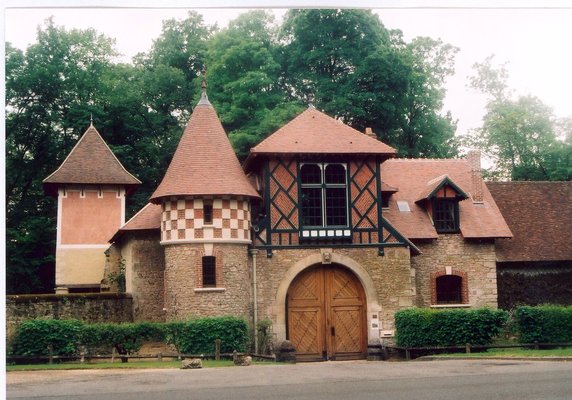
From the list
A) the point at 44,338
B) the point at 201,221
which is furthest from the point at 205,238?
the point at 44,338

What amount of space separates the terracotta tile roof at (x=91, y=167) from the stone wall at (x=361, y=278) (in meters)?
8.25

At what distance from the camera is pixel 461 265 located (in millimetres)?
23703

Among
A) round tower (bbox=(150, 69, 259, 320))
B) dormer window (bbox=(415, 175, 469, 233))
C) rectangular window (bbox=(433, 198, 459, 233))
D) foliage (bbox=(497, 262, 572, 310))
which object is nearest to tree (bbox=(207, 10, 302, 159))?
dormer window (bbox=(415, 175, 469, 233))

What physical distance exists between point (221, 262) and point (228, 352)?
2.54 meters

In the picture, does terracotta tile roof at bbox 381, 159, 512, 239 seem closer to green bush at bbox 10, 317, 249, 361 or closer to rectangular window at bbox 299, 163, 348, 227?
rectangular window at bbox 299, 163, 348, 227

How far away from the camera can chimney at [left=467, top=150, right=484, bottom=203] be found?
2509 cm

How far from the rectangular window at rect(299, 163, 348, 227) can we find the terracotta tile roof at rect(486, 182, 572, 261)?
5.93 meters

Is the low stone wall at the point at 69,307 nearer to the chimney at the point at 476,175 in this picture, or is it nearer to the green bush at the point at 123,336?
the green bush at the point at 123,336

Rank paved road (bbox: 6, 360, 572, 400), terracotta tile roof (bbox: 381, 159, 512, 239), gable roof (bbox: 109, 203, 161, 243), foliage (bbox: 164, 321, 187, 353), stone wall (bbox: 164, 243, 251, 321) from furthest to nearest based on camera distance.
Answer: terracotta tile roof (bbox: 381, 159, 512, 239), gable roof (bbox: 109, 203, 161, 243), stone wall (bbox: 164, 243, 251, 321), foliage (bbox: 164, 321, 187, 353), paved road (bbox: 6, 360, 572, 400)

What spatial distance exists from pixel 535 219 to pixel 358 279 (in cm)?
750

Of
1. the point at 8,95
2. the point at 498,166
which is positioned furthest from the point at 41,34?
the point at 498,166

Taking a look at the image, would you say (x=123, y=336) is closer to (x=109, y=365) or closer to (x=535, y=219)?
(x=109, y=365)

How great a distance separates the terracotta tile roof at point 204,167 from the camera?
20.8 m

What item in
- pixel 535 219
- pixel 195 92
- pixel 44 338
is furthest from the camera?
pixel 195 92
